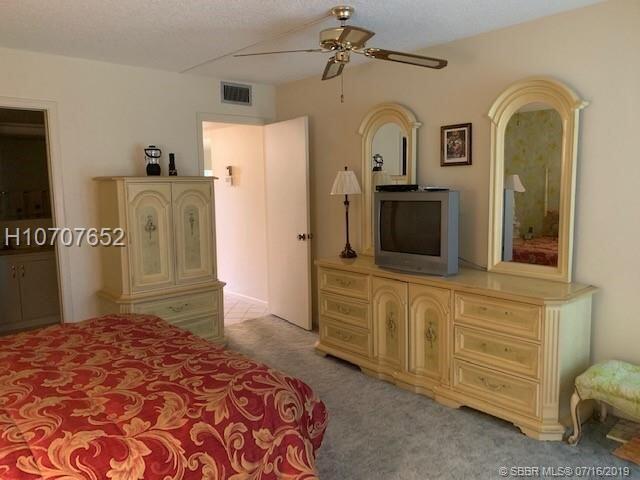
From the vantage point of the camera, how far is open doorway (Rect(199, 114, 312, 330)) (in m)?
4.69

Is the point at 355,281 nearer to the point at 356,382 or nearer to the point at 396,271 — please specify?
the point at 396,271

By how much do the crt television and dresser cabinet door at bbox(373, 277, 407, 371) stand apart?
0.16 metres

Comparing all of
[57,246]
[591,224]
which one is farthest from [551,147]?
[57,246]

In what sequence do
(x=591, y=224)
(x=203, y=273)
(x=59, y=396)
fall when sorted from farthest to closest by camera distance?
(x=203, y=273) < (x=591, y=224) < (x=59, y=396)

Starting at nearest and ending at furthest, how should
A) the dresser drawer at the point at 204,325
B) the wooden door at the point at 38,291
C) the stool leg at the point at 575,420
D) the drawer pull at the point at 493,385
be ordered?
the stool leg at the point at 575,420 < the drawer pull at the point at 493,385 < the dresser drawer at the point at 204,325 < the wooden door at the point at 38,291

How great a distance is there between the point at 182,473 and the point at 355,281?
2355mm

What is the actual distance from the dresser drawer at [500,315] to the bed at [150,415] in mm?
1305

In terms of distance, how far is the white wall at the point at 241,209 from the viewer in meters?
5.66

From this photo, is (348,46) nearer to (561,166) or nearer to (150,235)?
(561,166)

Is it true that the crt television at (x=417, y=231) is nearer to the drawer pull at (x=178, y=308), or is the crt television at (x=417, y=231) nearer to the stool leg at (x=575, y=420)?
the stool leg at (x=575, y=420)

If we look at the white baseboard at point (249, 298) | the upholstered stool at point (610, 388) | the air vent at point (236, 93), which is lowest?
the white baseboard at point (249, 298)

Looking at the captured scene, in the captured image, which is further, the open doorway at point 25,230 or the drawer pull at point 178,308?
the open doorway at point 25,230

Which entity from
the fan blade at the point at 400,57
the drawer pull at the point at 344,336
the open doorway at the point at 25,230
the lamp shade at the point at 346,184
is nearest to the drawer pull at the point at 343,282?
the drawer pull at the point at 344,336

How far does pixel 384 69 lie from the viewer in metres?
3.92
